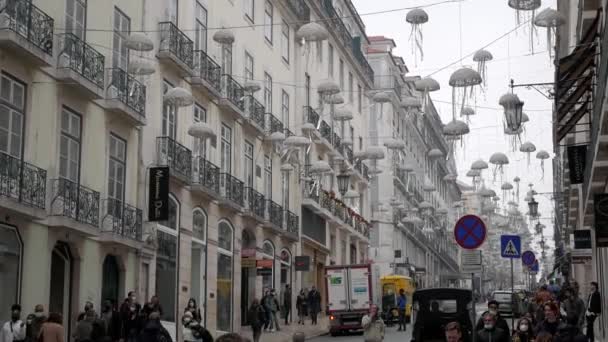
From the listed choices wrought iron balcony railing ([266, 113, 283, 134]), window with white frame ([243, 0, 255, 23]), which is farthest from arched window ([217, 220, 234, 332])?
window with white frame ([243, 0, 255, 23])

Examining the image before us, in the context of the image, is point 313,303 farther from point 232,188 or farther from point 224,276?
point 232,188

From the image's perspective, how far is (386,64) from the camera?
70.2 metres

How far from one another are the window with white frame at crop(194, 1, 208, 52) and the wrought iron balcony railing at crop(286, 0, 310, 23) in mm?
10296

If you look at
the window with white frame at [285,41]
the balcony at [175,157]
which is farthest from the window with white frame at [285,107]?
the balcony at [175,157]

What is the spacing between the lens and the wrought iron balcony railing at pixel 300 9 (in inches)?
1763

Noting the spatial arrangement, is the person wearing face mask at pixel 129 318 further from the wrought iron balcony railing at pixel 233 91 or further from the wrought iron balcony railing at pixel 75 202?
the wrought iron balcony railing at pixel 233 91

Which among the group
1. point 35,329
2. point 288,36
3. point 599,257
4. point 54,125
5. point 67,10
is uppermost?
point 288,36

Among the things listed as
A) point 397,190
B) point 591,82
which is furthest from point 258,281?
point 397,190

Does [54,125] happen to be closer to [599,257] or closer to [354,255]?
[599,257]

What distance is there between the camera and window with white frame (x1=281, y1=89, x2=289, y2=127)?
43906 mm

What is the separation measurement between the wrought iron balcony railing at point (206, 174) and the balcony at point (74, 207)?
6817mm

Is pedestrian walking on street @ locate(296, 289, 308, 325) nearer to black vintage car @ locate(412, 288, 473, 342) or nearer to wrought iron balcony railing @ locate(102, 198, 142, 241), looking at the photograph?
wrought iron balcony railing @ locate(102, 198, 142, 241)

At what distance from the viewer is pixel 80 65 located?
24.7 m

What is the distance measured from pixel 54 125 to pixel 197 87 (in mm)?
9431
